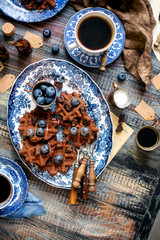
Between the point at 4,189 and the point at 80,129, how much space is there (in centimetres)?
69

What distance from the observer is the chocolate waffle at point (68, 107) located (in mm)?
1691

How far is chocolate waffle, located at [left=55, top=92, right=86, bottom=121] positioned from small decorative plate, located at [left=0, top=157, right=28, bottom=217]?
49 centimetres

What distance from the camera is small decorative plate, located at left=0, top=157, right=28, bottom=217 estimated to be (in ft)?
5.51

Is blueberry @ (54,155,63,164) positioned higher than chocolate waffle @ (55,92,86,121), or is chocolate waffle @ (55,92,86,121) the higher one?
chocolate waffle @ (55,92,86,121)

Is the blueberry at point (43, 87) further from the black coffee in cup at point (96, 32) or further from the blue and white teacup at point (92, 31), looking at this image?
the black coffee in cup at point (96, 32)

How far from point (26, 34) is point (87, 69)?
0.56 m

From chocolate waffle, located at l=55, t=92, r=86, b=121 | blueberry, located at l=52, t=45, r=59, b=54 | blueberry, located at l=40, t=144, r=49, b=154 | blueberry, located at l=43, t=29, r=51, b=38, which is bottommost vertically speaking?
blueberry, located at l=40, t=144, r=49, b=154

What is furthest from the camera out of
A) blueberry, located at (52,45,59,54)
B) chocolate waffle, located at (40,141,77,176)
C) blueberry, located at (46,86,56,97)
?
blueberry, located at (52,45,59,54)

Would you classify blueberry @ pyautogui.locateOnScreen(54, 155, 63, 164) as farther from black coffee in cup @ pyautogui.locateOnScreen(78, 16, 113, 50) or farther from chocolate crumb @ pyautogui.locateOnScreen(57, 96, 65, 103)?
black coffee in cup @ pyautogui.locateOnScreen(78, 16, 113, 50)

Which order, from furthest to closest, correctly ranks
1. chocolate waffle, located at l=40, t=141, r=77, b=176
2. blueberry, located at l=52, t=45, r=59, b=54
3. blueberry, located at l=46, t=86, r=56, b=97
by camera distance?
blueberry, located at l=52, t=45, r=59, b=54 → chocolate waffle, located at l=40, t=141, r=77, b=176 → blueberry, located at l=46, t=86, r=56, b=97

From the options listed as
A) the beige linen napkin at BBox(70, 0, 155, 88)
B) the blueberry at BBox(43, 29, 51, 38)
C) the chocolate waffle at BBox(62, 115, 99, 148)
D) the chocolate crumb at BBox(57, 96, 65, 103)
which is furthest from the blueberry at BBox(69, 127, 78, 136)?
the blueberry at BBox(43, 29, 51, 38)

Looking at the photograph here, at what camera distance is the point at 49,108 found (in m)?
1.80

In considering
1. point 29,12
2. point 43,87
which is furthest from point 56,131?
point 29,12

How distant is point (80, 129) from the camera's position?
1.68m
